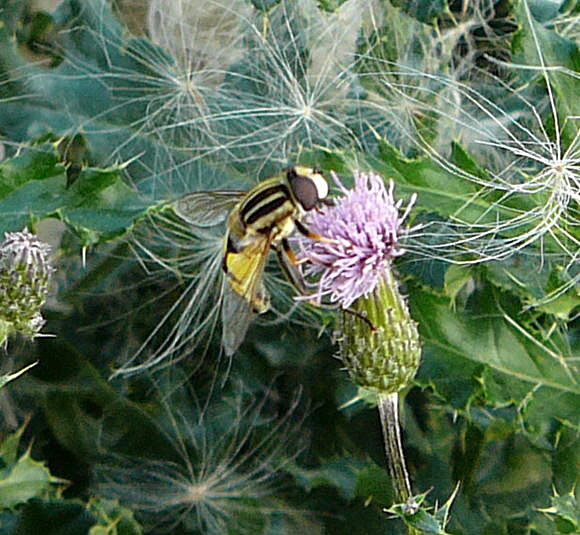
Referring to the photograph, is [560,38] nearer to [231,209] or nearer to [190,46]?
[231,209]

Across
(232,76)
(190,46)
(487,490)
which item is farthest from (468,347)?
(190,46)

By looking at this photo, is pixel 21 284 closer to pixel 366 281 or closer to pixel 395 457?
pixel 366 281

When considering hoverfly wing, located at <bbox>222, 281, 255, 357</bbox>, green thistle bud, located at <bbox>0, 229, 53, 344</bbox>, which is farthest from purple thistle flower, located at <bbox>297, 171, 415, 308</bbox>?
green thistle bud, located at <bbox>0, 229, 53, 344</bbox>

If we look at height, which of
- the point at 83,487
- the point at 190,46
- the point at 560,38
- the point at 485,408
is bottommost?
the point at 83,487

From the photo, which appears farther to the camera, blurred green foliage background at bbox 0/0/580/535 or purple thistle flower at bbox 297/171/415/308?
blurred green foliage background at bbox 0/0/580/535

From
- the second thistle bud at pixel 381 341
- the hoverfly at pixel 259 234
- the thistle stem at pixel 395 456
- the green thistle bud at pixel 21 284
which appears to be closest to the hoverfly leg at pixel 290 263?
the hoverfly at pixel 259 234

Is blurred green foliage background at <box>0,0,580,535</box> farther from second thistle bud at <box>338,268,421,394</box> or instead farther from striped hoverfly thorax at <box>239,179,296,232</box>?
striped hoverfly thorax at <box>239,179,296,232</box>
